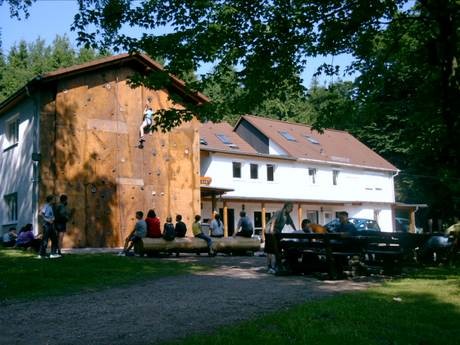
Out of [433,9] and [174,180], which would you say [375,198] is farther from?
[433,9]

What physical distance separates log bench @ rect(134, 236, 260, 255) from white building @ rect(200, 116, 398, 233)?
420 inches

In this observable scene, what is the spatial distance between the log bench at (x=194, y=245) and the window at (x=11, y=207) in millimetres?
8408

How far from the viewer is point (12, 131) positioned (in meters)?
25.7

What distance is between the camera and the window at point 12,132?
24953 mm

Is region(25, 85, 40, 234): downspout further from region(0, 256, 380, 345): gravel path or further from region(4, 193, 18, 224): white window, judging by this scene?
region(0, 256, 380, 345): gravel path

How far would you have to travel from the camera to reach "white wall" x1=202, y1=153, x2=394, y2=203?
36.0m

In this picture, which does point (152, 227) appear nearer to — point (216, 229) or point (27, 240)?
point (216, 229)

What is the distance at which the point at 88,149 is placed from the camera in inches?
898

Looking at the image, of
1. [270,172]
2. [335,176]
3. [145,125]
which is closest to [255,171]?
[270,172]

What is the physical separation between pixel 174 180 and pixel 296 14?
13417 mm

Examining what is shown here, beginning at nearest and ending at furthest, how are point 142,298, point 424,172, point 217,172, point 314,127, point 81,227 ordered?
point 142,298
point 314,127
point 81,227
point 217,172
point 424,172

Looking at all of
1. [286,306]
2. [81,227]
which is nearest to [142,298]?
[286,306]

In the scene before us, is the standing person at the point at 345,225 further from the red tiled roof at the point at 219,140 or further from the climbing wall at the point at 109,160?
the red tiled roof at the point at 219,140

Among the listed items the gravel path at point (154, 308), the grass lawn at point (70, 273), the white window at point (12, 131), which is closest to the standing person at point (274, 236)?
the gravel path at point (154, 308)
